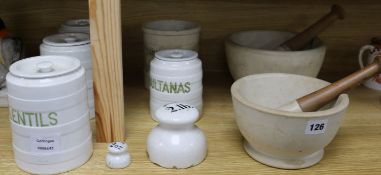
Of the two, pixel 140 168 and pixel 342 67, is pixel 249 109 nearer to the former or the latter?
pixel 140 168

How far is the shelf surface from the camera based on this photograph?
64 cm

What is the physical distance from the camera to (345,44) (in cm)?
101

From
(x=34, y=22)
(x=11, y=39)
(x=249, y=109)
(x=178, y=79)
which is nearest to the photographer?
(x=249, y=109)

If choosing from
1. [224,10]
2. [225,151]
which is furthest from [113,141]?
[224,10]

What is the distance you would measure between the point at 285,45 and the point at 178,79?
0.25 m

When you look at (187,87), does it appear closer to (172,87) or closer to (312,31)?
(172,87)

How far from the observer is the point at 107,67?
→ 25.5 inches

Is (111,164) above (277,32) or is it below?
below

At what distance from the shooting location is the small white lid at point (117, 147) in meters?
0.63

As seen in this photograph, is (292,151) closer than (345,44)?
Yes

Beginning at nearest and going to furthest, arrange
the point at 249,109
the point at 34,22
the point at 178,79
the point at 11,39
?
1. the point at 249,109
2. the point at 178,79
3. the point at 11,39
4. the point at 34,22

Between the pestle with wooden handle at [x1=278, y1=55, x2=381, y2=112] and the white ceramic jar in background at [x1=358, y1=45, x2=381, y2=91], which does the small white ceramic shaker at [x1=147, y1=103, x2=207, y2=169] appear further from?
the white ceramic jar in background at [x1=358, y1=45, x2=381, y2=91]

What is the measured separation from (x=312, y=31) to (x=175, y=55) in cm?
27

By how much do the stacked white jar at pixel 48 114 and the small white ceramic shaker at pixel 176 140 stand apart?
10 cm
